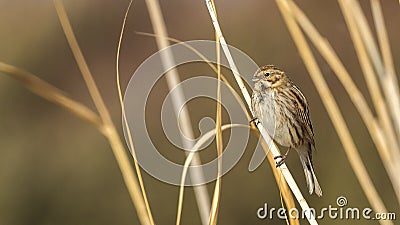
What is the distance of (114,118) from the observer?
25.5 ft

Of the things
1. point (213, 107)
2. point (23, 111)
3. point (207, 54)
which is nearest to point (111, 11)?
point (23, 111)

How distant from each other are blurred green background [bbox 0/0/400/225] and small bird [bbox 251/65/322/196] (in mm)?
3238

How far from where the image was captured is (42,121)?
779 centimetres

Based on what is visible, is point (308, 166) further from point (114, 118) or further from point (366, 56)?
point (114, 118)

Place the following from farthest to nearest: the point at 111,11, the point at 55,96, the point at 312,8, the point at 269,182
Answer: the point at 111,11 → the point at 312,8 → the point at 269,182 → the point at 55,96

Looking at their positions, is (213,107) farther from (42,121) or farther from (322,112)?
(42,121)

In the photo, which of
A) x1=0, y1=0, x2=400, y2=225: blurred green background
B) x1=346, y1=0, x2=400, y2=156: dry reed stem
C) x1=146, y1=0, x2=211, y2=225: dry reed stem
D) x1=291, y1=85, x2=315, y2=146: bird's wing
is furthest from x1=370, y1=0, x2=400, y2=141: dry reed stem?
x1=0, y1=0, x2=400, y2=225: blurred green background

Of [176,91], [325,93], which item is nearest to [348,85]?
[325,93]

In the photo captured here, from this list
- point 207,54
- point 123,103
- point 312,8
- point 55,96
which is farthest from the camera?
point 312,8

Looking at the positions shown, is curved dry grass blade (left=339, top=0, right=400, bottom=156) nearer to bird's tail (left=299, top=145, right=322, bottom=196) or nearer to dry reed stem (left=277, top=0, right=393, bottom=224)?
dry reed stem (left=277, top=0, right=393, bottom=224)

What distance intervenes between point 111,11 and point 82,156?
2888mm

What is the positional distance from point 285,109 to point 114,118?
5.53m

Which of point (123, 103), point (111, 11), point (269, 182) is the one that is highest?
point (111, 11)

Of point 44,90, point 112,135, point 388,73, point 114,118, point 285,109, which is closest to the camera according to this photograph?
point 44,90
